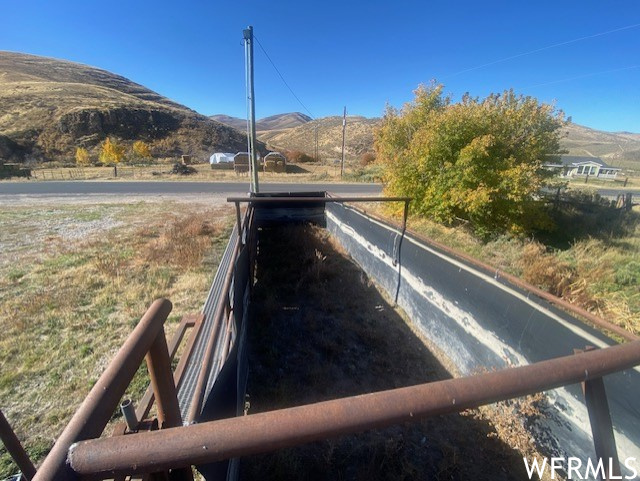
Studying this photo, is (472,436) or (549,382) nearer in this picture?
(549,382)

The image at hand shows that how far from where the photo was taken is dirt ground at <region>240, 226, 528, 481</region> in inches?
124

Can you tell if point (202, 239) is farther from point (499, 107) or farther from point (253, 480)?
point (499, 107)

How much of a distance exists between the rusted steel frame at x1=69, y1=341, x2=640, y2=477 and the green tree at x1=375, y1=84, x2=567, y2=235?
30.5ft

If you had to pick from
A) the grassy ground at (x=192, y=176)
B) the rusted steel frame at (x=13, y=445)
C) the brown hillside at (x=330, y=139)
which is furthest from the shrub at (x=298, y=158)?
the rusted steel frame at (x=13, y=445)

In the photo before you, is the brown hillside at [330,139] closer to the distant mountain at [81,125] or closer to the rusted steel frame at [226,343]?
the distant mountain at [81,125]

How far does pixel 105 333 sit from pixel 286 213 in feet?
24.0

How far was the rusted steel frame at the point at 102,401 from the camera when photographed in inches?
22.6

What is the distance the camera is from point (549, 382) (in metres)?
0.90

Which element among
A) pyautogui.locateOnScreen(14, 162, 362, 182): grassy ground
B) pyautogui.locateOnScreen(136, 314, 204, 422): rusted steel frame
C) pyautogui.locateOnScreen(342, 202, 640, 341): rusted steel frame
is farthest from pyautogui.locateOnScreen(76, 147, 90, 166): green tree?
pyautogui.locateOnScreen(136, 314, 204, 422): rusted steel frame

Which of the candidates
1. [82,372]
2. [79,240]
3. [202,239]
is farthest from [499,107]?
[79,240]

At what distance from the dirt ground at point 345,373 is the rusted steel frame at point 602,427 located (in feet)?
8.02

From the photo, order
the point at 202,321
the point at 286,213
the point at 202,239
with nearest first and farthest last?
the point at 202,321, the point at 202,239, the point at 286,213

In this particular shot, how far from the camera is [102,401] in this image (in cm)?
Result: 71

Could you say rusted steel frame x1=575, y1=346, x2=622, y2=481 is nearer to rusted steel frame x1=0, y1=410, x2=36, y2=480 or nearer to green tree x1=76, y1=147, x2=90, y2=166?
rusted steel frame x1=0, y1=410, x2=36, y2=480
